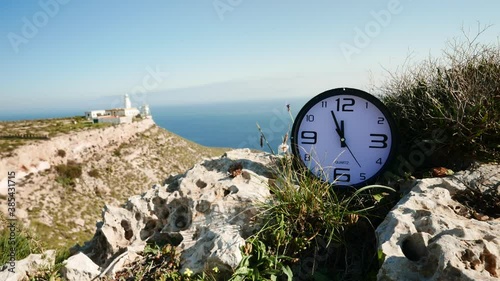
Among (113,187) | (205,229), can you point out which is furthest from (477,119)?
(113,187)

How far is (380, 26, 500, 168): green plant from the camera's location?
3838 millimetres

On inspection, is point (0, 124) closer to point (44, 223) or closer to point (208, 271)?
point (44, 223)

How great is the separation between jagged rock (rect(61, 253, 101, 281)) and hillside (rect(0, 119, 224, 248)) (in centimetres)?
2522

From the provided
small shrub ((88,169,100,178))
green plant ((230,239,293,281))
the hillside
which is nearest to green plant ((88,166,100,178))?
small shrub ((88,169,100,178))

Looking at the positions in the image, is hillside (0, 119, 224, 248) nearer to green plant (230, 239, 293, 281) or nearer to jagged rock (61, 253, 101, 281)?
jagged rock (61, 253, 101, 281)

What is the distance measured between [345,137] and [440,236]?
188 centimetres

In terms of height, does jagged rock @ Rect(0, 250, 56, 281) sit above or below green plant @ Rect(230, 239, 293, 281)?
below

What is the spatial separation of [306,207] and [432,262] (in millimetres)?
1473

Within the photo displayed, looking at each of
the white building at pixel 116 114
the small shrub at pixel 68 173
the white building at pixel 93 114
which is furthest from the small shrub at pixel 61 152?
the white building at pixel 93 114

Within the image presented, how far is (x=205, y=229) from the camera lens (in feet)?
13.1

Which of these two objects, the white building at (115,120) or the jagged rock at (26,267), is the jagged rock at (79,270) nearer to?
the jagged rock at (26,267)

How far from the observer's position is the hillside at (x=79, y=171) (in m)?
30.5

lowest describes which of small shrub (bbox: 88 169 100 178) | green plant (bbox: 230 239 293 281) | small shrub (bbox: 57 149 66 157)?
small shrub (bbox: 88 169 100 178)

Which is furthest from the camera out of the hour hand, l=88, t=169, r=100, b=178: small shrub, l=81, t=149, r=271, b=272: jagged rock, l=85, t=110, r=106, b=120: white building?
l=85, t=110, r=106, b=120: white building
